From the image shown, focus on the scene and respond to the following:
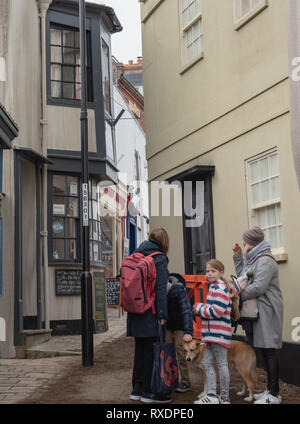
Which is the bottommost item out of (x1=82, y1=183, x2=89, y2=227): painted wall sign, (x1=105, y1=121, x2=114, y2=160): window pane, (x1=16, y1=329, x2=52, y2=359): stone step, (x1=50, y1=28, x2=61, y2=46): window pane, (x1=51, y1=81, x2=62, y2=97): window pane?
(x1=16, y1=329, x2=52, y2=359): stone step

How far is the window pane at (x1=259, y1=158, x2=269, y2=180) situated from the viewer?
32.8 ft

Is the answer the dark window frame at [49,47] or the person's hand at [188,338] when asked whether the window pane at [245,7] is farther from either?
the dark window frame at [49,47]

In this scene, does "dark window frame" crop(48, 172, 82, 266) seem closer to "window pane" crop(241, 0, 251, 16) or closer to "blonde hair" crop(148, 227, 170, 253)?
"window pane" crop(241, 0, 251, 16)

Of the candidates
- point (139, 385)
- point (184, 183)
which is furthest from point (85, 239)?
point (139, 385)

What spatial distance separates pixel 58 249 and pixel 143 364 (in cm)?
796

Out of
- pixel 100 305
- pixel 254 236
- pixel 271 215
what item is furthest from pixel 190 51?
pixel 100 305

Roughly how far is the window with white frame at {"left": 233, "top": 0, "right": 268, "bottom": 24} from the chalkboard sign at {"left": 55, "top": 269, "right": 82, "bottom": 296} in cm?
680

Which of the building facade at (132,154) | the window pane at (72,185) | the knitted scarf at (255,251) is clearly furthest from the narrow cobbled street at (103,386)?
the building facade at (132,154)

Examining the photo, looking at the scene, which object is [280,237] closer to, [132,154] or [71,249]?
[71,249]

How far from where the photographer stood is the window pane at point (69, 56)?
52.9ft

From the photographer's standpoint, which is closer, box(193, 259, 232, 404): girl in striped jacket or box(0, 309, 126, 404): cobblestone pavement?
box(193, 259, 232, 404): girl in striped jacket

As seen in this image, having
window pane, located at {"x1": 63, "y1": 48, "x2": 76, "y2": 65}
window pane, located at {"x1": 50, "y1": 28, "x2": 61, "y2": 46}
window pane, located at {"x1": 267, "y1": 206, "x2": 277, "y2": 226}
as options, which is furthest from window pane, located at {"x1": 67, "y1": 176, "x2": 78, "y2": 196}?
window pane, located at {"x1": 267, "y1": 206, "x2": 277, "y2": 226}

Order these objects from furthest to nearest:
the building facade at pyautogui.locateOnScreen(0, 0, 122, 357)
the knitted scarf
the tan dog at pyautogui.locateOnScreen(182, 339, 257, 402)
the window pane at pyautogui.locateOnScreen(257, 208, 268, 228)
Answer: the building facade at pyautogui.locateOnScreen(0, 0, 122, 357) < the window pane at pyautogui.locateOnScreen(257, 208, 268, 228) < the knitted scarf < the tan dog at pyautogui.locateOnScreen(182, 339, 257, 402)
